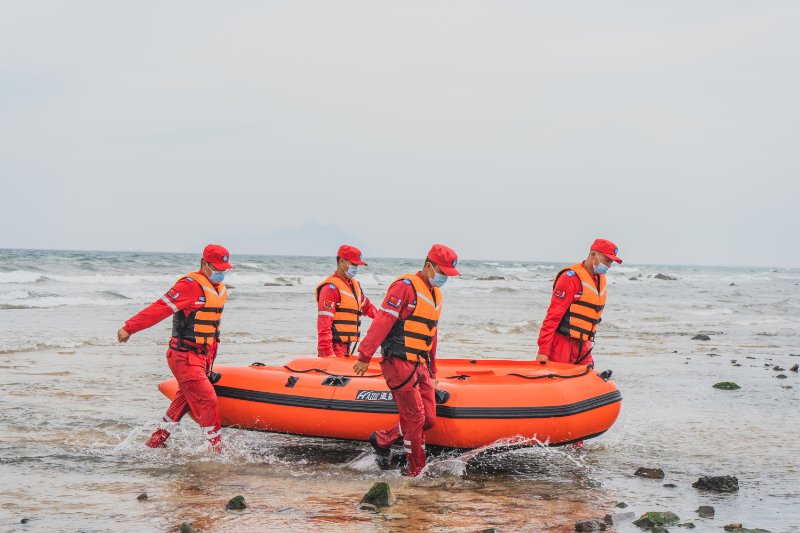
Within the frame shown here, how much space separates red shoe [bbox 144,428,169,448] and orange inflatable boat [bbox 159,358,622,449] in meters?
0.39

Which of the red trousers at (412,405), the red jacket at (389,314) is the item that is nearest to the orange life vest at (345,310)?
the red trousers at (412,405)

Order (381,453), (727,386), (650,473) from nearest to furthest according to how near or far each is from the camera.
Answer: (650,473) < (381,453) < (727,386)

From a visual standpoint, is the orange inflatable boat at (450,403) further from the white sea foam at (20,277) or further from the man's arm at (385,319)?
the white sea foam at (20,277)

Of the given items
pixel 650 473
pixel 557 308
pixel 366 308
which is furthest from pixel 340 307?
pixel 650 473

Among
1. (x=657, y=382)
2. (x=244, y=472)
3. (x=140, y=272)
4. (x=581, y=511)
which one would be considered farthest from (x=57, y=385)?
(x=140, y=272)

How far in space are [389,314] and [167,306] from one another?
5.32ft

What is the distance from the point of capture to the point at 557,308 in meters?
6.66

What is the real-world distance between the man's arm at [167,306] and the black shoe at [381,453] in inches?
61.3

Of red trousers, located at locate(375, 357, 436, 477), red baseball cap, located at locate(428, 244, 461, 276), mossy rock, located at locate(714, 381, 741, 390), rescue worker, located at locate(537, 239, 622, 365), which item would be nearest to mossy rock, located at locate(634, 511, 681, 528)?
red trousers, located at locate(375, 357, 436, 477)

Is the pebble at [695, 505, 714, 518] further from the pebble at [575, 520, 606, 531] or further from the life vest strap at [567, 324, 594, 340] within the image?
the life vest strap at [567, 324, 594, 340]

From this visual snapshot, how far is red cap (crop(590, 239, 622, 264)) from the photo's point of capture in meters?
6.61

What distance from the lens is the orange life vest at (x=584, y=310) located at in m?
6.64

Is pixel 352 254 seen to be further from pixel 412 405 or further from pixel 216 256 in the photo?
pixel 412 405

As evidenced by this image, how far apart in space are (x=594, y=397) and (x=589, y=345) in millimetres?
825
